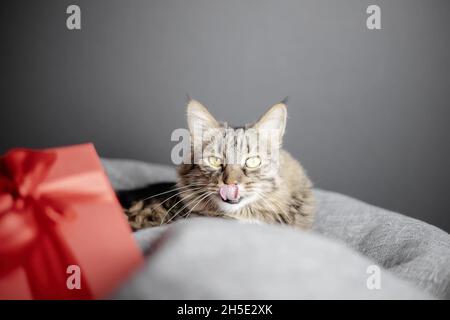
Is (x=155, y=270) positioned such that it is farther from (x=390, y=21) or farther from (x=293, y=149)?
(x=390, y=21)

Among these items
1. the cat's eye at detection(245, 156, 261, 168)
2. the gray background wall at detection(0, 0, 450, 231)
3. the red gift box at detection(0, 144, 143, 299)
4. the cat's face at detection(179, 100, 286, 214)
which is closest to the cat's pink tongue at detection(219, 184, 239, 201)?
the cat's face at detection(179, 100, 286, 214)

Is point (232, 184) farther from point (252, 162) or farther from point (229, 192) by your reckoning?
point (252, 162)

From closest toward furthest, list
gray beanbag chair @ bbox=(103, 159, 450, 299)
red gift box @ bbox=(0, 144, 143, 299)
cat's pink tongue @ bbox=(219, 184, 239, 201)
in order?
gray beanbag chair @ bbox=(103, 159, 450, 299) < red gift box @ bbox=(0, 144, 143, 299) < cat's pink tongue @ bbox=(219, 184, 239, 201)

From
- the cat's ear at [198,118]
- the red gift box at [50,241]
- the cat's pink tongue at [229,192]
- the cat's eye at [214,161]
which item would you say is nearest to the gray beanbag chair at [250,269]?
the red gift box at [50,241]

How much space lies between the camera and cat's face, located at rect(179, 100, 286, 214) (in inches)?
50.9

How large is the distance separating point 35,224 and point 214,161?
2.26 ft

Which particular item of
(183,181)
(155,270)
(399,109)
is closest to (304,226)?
(183,181)

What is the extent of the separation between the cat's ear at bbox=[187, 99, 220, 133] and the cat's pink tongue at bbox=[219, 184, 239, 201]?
11.7 inches

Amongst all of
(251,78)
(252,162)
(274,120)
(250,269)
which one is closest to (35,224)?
(250,269)

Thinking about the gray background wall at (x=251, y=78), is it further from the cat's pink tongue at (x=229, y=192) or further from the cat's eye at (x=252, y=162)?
the cat's pink tongue at (x=229, y=192)

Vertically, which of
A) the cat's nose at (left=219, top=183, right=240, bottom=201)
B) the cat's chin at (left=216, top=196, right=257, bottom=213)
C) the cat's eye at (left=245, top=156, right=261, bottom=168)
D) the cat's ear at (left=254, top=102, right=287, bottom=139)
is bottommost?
the cat's chin at (left=216, top=196, right=257, bottom=213)

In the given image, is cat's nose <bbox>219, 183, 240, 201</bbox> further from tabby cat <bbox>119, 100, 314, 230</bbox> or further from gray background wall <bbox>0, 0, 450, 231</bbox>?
gray background wall <bbox>0, 0, 450, 231</bbox>
